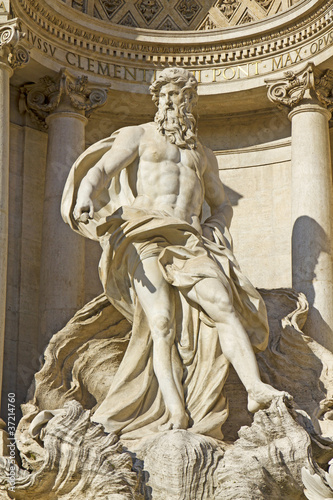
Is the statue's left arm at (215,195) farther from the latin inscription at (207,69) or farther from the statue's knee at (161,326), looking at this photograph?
the latin inscription at (207,69)

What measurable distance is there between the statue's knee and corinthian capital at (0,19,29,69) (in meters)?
3.51

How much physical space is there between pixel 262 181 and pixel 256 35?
1.68 m

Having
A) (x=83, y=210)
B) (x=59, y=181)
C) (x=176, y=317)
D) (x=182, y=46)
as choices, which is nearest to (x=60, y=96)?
(x=59, y=181)

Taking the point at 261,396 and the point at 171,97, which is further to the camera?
the point at 171,97

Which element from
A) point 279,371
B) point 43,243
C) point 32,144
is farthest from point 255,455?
point 32,144

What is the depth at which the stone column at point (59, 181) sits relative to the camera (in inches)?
520

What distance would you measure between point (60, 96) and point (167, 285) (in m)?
3.43

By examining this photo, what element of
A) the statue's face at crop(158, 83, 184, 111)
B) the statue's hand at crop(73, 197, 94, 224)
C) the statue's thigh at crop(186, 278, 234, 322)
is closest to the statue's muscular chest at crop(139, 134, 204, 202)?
the statue's face at crop(158, 83, 184, 111)

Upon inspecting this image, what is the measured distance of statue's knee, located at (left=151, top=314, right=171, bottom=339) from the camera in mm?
11047

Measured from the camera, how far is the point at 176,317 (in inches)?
442

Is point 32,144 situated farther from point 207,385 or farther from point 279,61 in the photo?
point 207,385

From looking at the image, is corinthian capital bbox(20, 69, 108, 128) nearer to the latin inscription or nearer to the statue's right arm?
the latin inscription

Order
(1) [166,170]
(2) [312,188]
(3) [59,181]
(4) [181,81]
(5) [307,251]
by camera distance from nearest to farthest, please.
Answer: (1) [166,170] → (4) [181,81] → (5) [307,251] → (2) [312,188] → (3) [59,181]

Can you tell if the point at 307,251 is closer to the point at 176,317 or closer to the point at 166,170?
the point at 166,170
